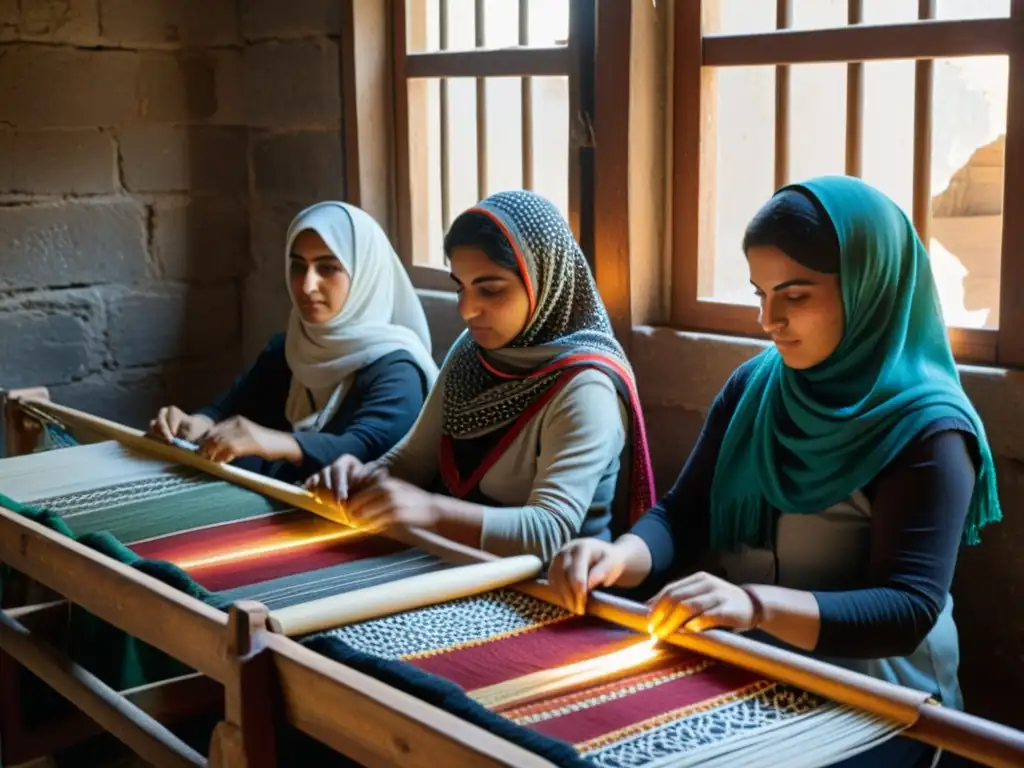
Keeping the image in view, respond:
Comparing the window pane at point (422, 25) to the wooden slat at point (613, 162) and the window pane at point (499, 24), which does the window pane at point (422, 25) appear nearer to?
the window pane at point (499, 24)

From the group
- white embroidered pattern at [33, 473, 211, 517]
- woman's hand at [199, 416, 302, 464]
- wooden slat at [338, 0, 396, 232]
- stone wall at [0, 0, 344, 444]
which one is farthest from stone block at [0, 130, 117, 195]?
white embroidered pattern at [33, 473, 211, 517]

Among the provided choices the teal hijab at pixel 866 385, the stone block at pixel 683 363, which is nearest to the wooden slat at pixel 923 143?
the stone block at pixel 683 363

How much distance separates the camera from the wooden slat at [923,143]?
98.7 inches

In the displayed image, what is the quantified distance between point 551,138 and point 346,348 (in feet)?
2.69

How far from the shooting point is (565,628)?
170 centimetres

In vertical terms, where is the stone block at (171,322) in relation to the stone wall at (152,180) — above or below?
below

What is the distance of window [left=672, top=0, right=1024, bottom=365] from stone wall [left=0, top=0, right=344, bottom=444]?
4.19 feet

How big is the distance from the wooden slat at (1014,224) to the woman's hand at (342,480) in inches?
44.9

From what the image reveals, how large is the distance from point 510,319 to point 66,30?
2.03 m

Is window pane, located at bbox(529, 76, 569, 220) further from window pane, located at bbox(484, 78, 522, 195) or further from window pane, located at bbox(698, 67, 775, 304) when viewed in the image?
window pane, located at bbox(698, 67, 775, 304)

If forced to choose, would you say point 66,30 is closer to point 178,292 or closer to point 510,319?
point 178,292

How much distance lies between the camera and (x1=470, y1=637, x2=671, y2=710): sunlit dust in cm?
146

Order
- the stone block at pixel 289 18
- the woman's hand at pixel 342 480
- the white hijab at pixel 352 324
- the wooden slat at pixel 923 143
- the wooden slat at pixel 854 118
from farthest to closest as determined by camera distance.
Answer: the stone block at pixel 289 18
the white hijab at pixel 352 324
the wooden slat at pixel 854 118
the wooden slat at pixel 923 143
the woman's hand at pixel 342 480

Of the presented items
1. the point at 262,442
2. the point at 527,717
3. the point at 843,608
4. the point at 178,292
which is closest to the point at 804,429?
the point at 843,608
